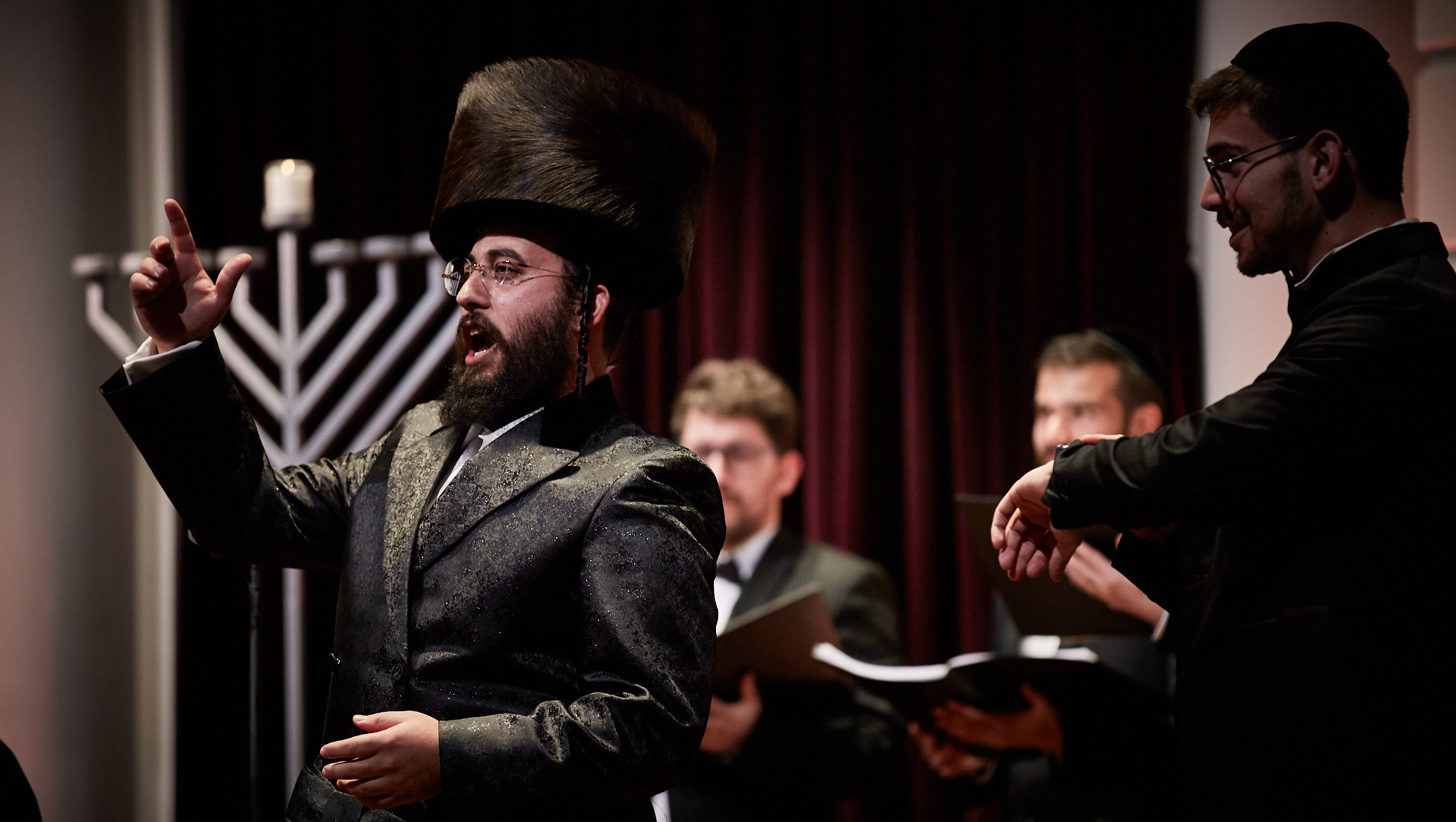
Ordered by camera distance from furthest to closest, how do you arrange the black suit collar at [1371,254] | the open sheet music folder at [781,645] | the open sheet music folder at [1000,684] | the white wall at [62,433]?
the white wall at [62,433] → the open sheet music folder at [781,645] → the open sheet music folder at [1000,684] → the black suit collar at [1371,254]

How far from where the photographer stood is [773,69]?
3363 mm

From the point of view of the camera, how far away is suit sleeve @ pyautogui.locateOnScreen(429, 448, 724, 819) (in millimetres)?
1286

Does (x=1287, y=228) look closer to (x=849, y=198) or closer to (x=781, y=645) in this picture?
(x=781, y=645)

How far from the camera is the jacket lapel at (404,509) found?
4.74ft

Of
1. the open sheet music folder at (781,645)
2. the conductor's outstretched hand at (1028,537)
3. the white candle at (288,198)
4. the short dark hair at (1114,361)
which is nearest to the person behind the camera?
the conductor's outstretched hand at (1028,537)

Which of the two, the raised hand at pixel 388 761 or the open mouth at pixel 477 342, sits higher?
the open mouth at pixel 477 342

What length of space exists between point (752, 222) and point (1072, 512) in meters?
2.14

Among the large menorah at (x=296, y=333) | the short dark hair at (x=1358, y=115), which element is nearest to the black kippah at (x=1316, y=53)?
the short dark hair at (x=1358, y=115)

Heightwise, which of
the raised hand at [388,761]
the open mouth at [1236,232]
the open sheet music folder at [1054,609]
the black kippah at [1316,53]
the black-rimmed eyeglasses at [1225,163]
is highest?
the black kippah at [1316,53]

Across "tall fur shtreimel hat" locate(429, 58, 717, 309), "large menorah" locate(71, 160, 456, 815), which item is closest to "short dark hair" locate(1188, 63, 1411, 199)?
"tall fur shtreimel hat" locate(429, 58, 717, 309)

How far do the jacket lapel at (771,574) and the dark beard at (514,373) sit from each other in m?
1.27

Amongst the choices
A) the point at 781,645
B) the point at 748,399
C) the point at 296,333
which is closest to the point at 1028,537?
the point at 781,645

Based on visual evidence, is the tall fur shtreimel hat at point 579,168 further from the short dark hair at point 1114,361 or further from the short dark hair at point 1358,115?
the short dark hair at point 1114,361

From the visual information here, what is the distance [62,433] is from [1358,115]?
3.16m
